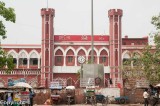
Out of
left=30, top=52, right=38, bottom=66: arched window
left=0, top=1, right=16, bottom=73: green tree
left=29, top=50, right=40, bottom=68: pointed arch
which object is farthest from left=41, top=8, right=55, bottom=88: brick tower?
left=0, top=1, right=16, bottom=73: green tree

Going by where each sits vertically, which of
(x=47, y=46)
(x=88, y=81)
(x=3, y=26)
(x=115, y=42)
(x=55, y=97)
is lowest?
(x=55, y=97)

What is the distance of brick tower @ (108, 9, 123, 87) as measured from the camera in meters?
66.9

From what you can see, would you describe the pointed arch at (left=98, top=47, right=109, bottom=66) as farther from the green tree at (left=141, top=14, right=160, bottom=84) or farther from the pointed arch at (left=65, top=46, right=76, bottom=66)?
the green tree at (left=141, top=14, right=160, bottom=84)

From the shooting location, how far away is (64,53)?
69375 millimetres

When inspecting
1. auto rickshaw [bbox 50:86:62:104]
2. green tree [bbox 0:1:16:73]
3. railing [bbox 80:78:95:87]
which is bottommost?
auto rickshaw [bbox 50:86:62:104]

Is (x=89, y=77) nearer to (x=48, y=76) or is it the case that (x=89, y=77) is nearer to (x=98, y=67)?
(x=98, y=67)

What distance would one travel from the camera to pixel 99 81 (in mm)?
30531

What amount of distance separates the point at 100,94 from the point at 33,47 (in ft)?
110

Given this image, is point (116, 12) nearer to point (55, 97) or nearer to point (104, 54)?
point (104, 54)

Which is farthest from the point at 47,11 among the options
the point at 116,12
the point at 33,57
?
the point at 116,12

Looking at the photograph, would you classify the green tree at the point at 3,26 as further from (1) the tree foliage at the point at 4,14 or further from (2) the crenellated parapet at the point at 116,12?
(2) the crenellated parapet at the point at 116,12

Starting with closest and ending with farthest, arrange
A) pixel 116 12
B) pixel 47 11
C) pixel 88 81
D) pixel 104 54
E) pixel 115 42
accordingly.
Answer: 1. pixel 88 81
2. pixel 115 42
3. pixel 116 12
4. pixel 47 11
5. pixel 104 54

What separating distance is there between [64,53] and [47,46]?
11.0 ft

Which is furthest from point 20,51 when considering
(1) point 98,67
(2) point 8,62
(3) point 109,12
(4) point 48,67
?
(2) point 8,62
